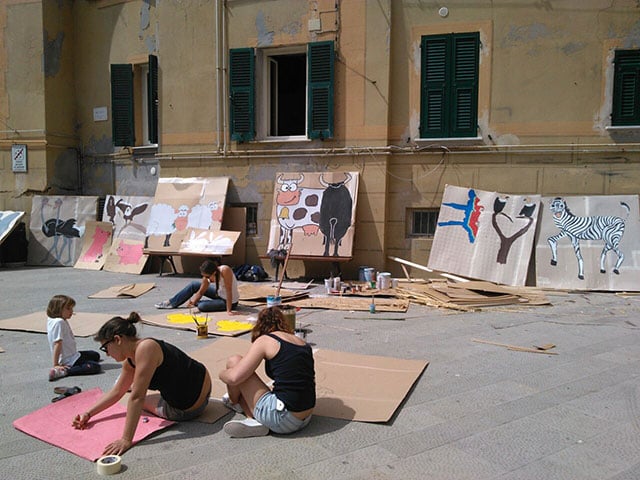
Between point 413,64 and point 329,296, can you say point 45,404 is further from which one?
point 413,64

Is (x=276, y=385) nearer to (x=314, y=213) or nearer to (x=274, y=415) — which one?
(x=274, y=415)

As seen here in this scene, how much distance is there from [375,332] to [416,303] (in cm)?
210

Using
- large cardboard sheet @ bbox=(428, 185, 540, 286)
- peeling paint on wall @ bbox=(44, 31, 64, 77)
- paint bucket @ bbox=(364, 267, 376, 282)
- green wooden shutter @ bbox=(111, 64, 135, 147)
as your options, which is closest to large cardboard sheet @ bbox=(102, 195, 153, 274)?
green wooden shutter @ bbox=(111, 64, 135, 147)

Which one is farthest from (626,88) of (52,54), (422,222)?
(52,54)

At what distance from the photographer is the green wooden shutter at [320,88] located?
428 inches

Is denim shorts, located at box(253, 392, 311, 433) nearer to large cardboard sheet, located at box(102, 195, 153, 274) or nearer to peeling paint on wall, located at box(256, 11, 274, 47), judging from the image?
large cardboard sheet, located at box(102, 195, 153, 274)

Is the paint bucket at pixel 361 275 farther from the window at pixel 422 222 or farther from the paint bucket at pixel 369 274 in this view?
the window at pixel 422 222

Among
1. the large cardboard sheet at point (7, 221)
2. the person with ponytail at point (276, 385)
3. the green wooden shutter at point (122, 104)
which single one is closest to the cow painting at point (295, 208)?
the green wooden shutter at point (122, 104)

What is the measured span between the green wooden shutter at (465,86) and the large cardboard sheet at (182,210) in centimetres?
505

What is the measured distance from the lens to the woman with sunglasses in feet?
11.6

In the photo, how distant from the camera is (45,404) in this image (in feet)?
14.4

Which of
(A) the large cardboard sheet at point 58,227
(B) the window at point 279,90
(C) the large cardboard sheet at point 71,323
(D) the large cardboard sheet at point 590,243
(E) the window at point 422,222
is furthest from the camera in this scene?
(A) the large cardboard sheet at point 58,227

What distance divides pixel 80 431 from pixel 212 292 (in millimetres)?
4281

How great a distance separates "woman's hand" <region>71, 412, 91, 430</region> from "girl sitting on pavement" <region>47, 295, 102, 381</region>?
1317mm
